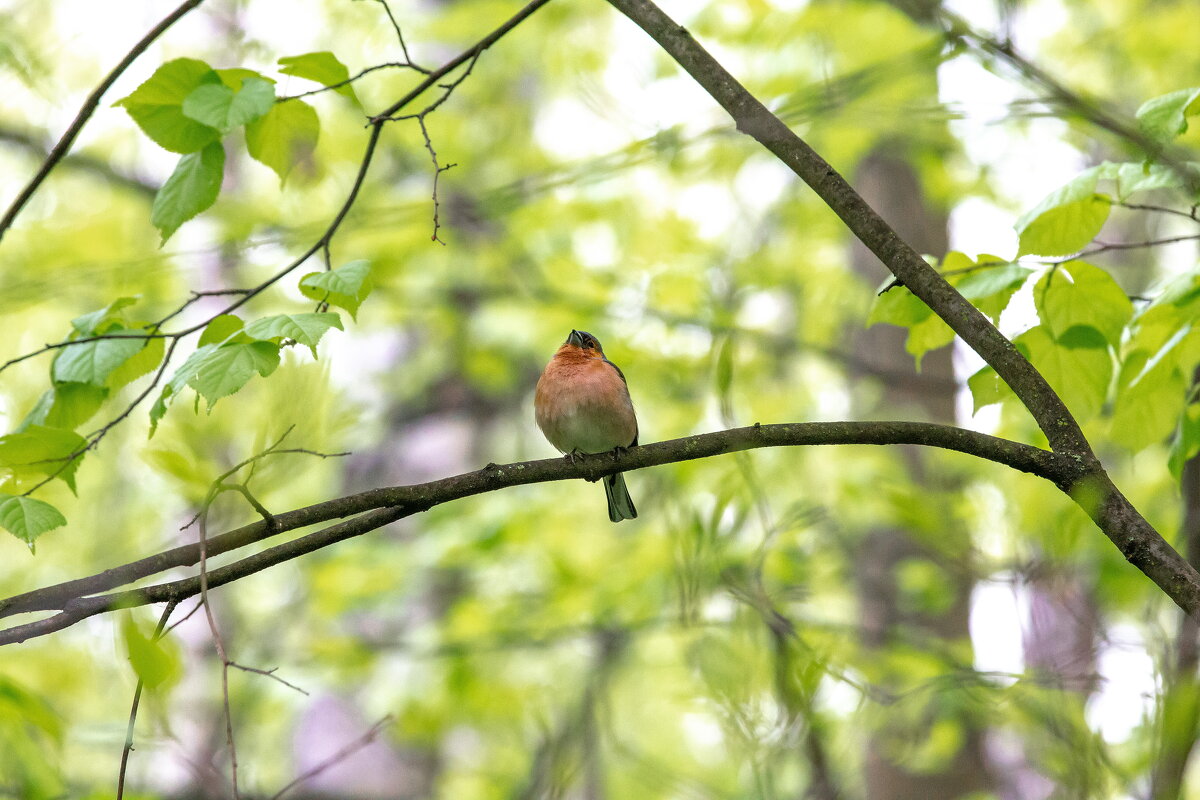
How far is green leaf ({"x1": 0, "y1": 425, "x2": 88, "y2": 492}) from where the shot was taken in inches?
95.4

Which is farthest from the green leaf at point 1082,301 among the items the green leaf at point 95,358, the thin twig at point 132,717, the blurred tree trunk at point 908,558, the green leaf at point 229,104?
the blurred tree trunk at point 908,558

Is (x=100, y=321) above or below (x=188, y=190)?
below

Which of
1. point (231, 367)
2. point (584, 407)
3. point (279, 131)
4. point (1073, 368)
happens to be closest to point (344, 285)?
point (231, 367)

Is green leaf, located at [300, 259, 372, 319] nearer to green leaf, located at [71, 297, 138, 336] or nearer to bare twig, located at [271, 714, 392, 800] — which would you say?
green leaf, located at [71, 297, 138, 336]

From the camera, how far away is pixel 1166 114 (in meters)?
2.29

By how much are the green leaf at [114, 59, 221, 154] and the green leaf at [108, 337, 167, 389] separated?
0.55 meters

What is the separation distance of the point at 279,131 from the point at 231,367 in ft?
3.27

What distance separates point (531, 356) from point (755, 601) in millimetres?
5337

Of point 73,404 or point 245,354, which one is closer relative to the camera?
point 245,354

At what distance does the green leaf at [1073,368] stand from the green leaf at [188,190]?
88.6 inches

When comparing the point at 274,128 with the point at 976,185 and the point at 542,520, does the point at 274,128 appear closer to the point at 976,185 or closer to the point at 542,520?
the point at 542,520

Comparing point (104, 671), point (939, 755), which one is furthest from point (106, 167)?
point (939, 755)

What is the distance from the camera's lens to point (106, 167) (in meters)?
7.71

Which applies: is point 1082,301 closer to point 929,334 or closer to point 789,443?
point 929,334
